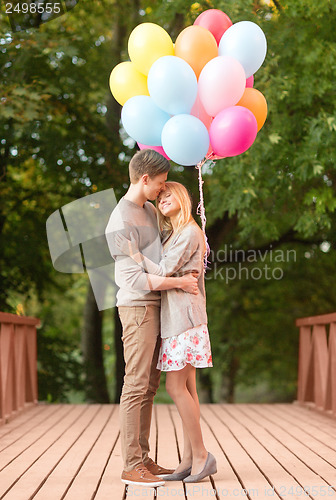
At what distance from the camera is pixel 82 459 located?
11.6 feet

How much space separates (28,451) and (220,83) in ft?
7.62

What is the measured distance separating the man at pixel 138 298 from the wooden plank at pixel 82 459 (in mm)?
257

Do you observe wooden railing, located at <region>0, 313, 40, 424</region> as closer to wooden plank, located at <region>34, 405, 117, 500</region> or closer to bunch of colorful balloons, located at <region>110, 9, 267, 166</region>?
wooden plank, located at <region>34, 405, 117, 500</region>

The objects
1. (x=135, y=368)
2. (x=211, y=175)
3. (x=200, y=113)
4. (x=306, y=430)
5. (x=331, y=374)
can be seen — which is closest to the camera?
(x=135, y=368)

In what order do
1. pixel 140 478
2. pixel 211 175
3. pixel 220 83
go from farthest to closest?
pixel 211 175, pixel 220 83, pixel 140 478

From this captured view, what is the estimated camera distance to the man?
9.77 feet

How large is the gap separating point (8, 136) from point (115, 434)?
4279 mm

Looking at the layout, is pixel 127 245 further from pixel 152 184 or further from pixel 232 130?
pixel 232 130

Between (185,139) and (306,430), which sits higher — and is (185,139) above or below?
above

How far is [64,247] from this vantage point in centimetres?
825

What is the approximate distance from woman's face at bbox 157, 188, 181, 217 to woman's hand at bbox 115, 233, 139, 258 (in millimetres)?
225

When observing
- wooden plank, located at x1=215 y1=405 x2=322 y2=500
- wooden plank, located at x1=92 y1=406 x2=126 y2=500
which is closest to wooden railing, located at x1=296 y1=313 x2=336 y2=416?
wooden plank, located at x1=215 y1=405 x2=322 y2=500

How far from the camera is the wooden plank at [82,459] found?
2.82m

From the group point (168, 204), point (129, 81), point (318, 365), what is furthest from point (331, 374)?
point (129, 81)
